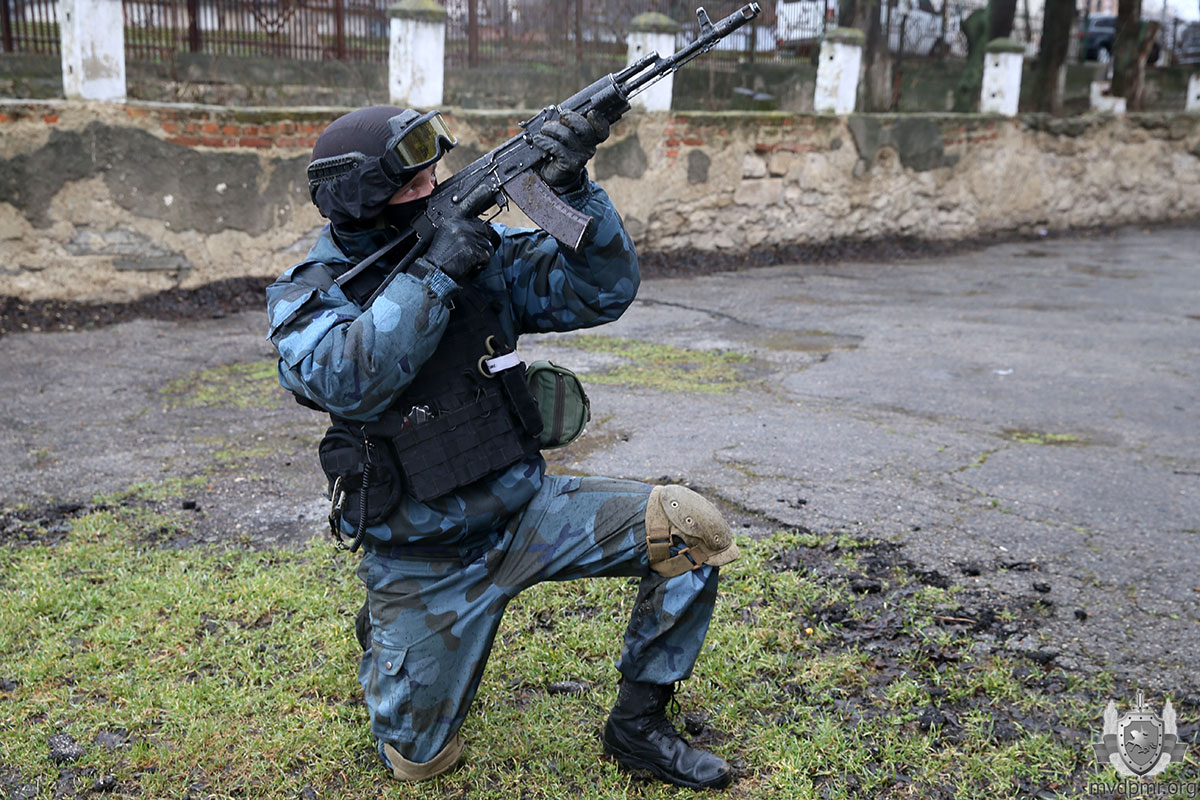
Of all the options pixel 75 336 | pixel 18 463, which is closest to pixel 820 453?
pixel 18 463

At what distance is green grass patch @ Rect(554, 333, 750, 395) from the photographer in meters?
5.88

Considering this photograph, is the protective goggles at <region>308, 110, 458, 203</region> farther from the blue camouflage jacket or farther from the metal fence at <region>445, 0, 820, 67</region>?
the metal fence at <region>445, 0, 820, 67</region>

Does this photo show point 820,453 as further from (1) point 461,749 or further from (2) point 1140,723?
(1) point 461,749

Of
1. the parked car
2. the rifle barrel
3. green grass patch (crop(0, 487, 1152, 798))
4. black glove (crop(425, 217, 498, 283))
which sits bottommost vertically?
green grass patch (crop(0, 487, 1152, 798))

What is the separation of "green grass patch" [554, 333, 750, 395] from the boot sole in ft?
10.9

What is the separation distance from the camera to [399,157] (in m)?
2.41

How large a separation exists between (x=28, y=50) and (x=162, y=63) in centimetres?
112

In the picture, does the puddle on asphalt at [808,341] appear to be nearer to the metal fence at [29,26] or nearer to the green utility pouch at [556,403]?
the green utility pouch at [556,403]

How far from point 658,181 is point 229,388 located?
5078mm

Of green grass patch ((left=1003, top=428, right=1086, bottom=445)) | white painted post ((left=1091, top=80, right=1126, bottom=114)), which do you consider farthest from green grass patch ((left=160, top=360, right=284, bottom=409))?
white painted post ((left=1091, top=80, right=1126, bottom=114))

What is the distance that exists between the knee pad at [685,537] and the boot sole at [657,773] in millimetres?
463

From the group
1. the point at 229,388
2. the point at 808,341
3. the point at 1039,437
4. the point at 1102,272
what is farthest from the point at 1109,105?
the point at 229,388

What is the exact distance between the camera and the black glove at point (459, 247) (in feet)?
7.74

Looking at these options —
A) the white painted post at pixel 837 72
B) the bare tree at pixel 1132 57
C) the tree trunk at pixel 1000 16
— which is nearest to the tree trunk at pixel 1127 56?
the bare tree at pixel 1132 57
